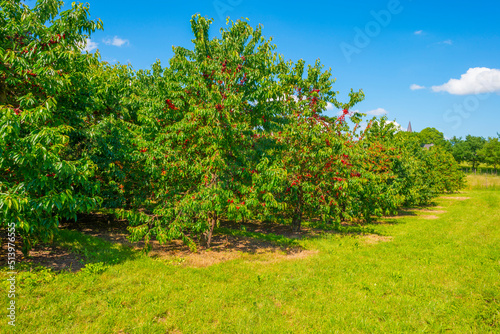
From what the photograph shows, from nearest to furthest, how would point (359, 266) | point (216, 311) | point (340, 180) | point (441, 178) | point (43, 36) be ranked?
point (216, 311) < point (43, 36) < point (359, 266) < point (340, 180) < point (441, 178)

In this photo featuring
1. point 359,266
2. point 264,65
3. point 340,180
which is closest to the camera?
point 359,266

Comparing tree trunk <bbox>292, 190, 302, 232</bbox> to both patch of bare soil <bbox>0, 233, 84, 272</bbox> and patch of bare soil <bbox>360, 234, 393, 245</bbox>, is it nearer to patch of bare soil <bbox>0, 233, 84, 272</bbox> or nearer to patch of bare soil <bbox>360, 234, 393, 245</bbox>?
patch of bare soil <bbox>360, 234, 393, 245</bbox>

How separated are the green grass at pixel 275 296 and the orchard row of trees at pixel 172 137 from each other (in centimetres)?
165

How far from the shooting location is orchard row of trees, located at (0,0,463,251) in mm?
6043

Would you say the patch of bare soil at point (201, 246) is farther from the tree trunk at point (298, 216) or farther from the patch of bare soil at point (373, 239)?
the patch of bare soil at point (373, 239)

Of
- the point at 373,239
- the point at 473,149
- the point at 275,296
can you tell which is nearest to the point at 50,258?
the point at 275,296

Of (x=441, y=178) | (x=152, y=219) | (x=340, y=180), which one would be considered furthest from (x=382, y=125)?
(x=441, y=178)

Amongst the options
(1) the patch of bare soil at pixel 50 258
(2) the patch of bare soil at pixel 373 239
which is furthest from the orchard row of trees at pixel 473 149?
(1) the patch of bare soil at pixel 50 258

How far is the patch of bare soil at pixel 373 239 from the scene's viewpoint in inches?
485

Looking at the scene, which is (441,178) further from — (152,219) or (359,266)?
(152,219)

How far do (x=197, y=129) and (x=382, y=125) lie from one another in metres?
15.4

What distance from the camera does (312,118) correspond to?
11.7 m

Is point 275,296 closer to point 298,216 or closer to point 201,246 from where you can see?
point 201,246

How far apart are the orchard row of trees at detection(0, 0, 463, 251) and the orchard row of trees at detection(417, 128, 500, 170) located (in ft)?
130
